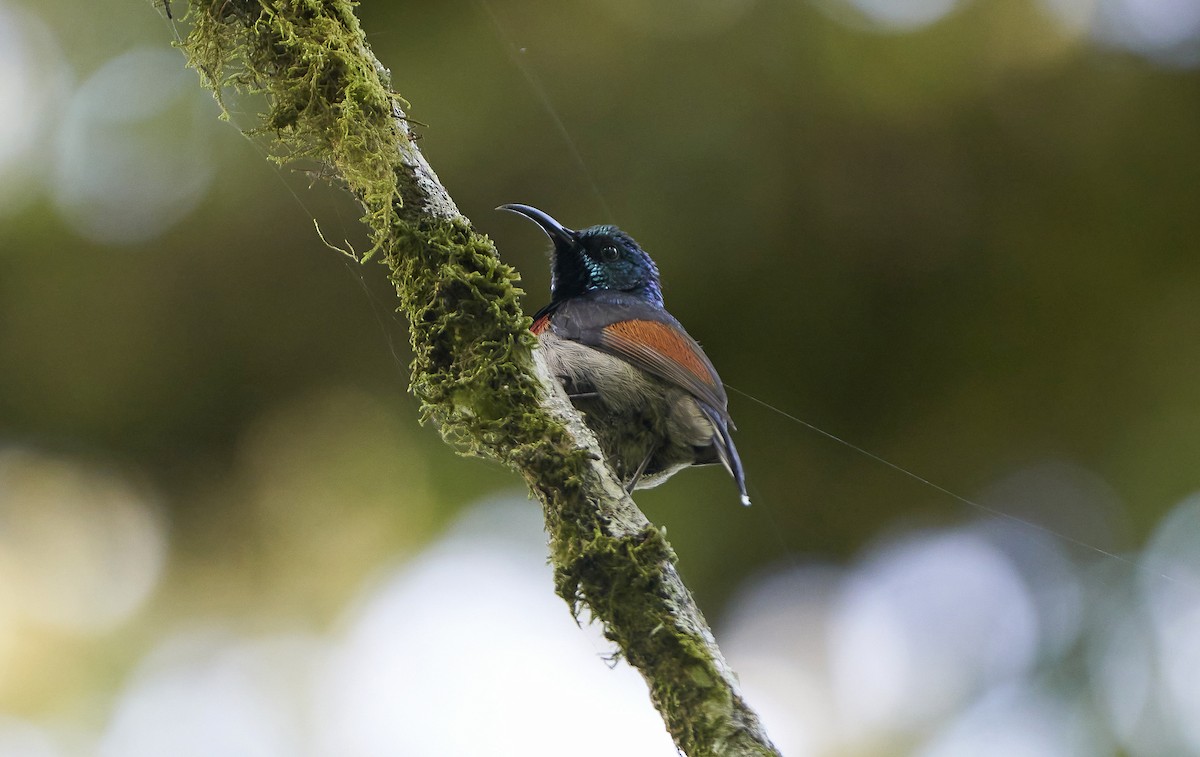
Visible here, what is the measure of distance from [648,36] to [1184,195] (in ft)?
8.32

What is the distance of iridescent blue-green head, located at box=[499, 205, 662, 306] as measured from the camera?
3.58 meters

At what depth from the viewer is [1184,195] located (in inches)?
168

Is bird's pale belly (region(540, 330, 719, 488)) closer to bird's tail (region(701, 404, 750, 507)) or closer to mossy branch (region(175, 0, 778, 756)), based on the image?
bird's tail (region(701, 404, 750, 507))

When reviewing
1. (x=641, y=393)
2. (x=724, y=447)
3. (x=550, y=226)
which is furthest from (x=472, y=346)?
(x=550, y=226)

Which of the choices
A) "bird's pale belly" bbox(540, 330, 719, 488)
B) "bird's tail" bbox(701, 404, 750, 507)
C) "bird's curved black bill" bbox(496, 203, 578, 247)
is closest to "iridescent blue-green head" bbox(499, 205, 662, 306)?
"bird's curved black bill" bbox(496, 203, 578, 247)

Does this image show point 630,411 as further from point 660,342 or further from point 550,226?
point 550,226

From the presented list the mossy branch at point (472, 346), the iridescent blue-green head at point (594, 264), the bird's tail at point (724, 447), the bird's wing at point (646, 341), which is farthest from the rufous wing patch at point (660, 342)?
the mossy branch at point (472, 346)

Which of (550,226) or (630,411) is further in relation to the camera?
(550,226)

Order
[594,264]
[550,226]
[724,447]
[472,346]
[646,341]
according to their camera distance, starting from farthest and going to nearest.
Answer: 1. [594,264]
2. [550,226]
3. [646,341]
4. [724,447]
5. [472,346]

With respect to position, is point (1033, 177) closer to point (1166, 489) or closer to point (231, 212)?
point (1166, 489)

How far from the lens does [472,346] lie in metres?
2.03

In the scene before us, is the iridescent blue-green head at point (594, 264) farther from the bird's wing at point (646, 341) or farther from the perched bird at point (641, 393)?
the perched bird at point (641, 393)

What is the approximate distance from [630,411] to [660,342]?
0.26m

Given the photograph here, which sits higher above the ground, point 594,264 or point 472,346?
point 472,346
